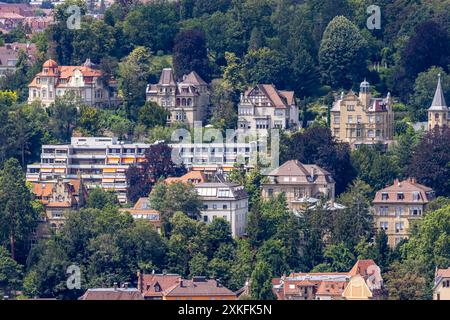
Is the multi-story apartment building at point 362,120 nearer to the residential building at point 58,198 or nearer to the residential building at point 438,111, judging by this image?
the residential building at point 438,111

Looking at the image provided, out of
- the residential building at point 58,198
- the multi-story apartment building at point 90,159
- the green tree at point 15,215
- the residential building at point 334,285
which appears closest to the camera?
the residential building at point 334,285

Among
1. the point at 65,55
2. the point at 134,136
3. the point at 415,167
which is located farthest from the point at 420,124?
the point at 65,55

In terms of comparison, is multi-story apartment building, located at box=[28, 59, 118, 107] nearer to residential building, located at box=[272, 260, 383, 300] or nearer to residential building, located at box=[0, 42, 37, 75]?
residential building, located at box=[0, 42, 37, 75]

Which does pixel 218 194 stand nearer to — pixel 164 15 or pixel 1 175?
pixel 1 175

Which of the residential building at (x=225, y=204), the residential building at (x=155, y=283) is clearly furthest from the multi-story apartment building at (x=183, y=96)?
the residential building at (x=155, y=283)

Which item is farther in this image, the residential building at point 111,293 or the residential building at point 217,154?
the residential building at point 217,154

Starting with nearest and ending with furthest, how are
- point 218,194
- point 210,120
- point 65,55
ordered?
point 218,194 → point 210,120 → point 65,55

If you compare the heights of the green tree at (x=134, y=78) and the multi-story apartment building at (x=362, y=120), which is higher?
the green tree at (x=134, y=78)
